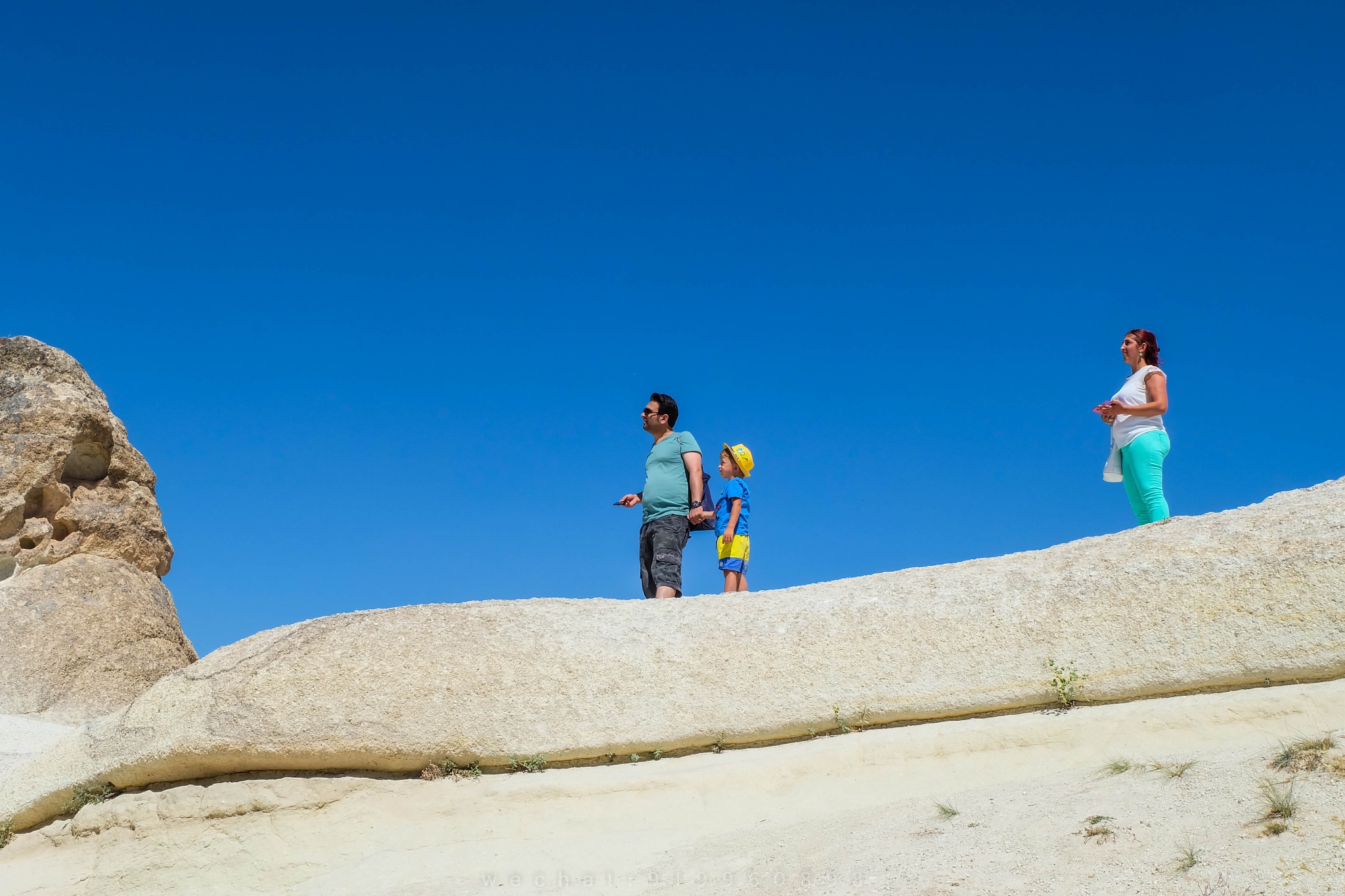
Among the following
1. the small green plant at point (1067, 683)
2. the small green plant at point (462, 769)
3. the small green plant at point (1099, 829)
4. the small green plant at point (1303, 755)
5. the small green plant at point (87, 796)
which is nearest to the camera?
the small green plant at point (1099, 829)

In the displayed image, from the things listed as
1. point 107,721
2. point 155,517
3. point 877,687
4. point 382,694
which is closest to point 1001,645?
point 877,687

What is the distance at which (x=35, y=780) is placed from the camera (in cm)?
702

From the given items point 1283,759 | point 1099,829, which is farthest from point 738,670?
point 1283,759

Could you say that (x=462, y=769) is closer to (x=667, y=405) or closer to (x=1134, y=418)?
(x=667, y=405)

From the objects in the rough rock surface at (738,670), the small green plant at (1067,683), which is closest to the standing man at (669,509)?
the rough rock surface at (738,670)

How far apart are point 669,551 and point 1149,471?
12.1 ft

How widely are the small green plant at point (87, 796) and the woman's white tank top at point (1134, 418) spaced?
24.6ft

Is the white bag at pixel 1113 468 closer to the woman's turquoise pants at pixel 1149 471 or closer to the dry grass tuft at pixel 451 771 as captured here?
the woman's turquoise pants at pixel 1149 471

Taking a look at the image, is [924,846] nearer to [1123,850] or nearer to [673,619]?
[1123,850]

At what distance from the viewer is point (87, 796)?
695cm

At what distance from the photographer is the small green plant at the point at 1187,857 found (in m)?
4.63

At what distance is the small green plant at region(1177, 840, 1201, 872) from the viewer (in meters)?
4.63

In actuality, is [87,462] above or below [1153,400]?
above

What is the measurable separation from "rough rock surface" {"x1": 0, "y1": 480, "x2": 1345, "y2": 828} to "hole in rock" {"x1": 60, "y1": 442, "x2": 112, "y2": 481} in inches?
117
